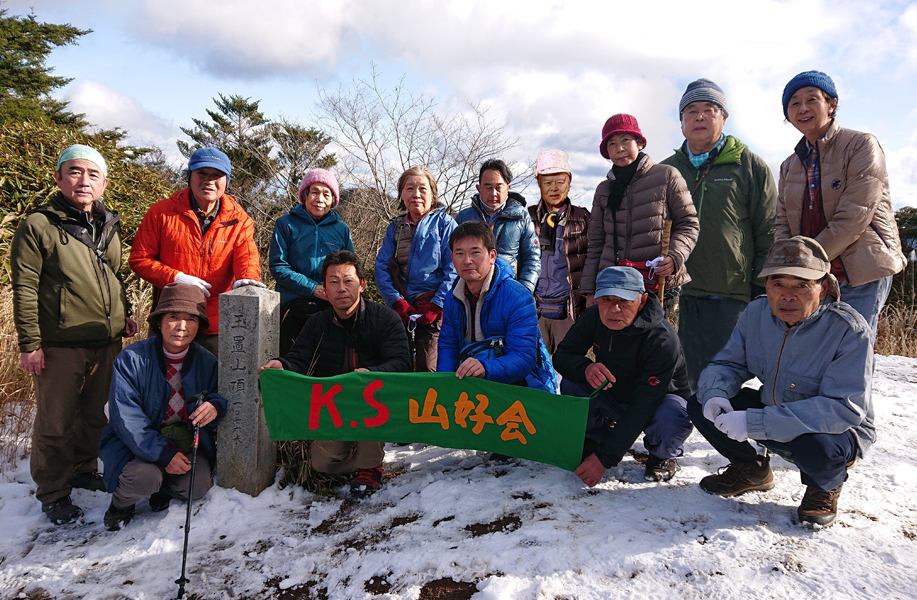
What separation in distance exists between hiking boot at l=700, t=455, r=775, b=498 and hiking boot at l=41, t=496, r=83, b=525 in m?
3.75

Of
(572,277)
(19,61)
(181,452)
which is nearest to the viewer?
(181,452)

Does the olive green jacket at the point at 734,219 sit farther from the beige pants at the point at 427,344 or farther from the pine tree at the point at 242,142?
the pine tree at the point at 242,142

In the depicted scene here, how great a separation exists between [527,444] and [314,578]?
1387 mm

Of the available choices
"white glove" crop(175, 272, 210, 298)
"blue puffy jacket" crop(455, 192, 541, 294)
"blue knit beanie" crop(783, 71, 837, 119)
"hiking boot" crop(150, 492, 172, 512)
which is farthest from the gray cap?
"hiking boot" crop(150, 492, 172, 512)

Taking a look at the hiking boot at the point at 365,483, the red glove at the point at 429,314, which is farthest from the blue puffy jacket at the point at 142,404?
the red glove at the point at 429,314

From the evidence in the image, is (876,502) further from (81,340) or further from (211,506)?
(81,340)

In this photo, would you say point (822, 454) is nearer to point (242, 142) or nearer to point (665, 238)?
point (665, 238)

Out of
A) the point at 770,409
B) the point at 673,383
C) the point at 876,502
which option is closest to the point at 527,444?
the point at 673,383

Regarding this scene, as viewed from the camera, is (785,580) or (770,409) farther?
(770,409)

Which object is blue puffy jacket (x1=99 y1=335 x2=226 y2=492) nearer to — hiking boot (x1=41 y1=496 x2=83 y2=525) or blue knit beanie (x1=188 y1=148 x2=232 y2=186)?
hiking boot (x1=41 y1=496 x2=83 y2=525)

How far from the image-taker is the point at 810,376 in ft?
8.33

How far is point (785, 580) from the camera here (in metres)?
2.07

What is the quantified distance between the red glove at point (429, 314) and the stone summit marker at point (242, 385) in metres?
1.16

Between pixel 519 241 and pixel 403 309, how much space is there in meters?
1.09
